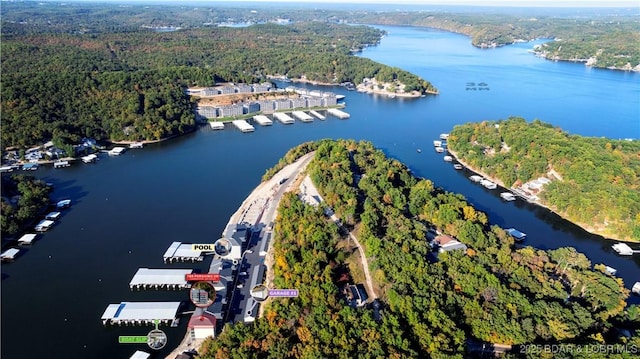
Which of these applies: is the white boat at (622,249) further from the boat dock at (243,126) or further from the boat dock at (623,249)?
the boat dock at (243,126)

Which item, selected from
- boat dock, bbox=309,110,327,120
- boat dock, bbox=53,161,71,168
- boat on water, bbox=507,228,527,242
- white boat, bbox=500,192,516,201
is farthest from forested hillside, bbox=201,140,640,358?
boat dock, bbox=309,110,327,120

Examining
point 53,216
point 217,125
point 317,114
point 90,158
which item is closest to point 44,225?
point 53,216

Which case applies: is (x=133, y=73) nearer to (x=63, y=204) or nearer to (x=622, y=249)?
(x=63, y=204)

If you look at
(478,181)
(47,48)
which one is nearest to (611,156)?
(478,181)

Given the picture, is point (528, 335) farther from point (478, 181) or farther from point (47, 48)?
point (47, 48)

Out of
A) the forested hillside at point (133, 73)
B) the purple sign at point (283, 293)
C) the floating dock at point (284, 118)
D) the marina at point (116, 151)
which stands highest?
the forested hillside at point (133, 73)

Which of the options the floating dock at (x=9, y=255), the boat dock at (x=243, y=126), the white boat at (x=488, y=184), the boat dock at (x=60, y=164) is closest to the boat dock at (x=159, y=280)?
the floating dock at (x=9, y=255)
